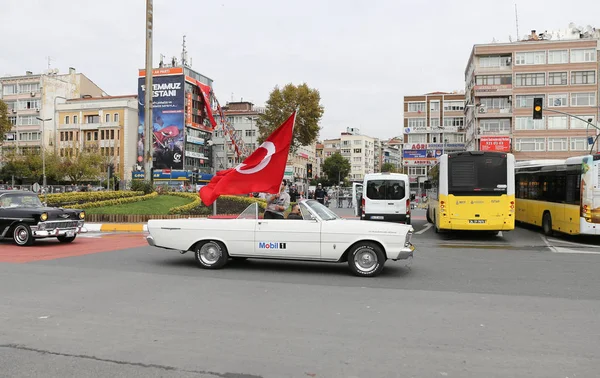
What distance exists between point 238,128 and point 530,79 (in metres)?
55.4

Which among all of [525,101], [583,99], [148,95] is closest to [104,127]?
[148,95]

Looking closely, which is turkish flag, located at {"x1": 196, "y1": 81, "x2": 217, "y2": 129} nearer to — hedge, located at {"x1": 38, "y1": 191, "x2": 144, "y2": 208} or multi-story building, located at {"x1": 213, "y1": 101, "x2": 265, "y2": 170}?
multi-story building, located at {"x1": 213, "y1": 101, "x2": 265, "y2": 170}

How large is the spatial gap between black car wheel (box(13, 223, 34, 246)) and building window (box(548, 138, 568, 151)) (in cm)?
5839

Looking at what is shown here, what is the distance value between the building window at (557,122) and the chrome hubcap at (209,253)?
2298 inches

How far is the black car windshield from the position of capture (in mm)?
14383

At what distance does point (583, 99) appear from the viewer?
5838 centimetres

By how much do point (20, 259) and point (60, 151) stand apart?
245 feet

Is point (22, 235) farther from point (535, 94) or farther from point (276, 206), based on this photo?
point (535, 94)

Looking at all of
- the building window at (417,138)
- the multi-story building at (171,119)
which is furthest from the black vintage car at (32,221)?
the building window at (417,138)

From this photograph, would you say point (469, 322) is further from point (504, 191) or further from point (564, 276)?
point (504, 191)

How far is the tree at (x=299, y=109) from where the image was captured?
1933 inches

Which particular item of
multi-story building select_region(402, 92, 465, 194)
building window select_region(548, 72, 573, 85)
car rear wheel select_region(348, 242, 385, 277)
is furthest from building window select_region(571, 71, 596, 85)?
car rear wheel select_region(348, 242, 385, 277)

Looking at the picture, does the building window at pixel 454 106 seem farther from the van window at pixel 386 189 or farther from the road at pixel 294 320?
the road at pixel 294 320

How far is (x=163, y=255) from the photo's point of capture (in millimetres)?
12250
